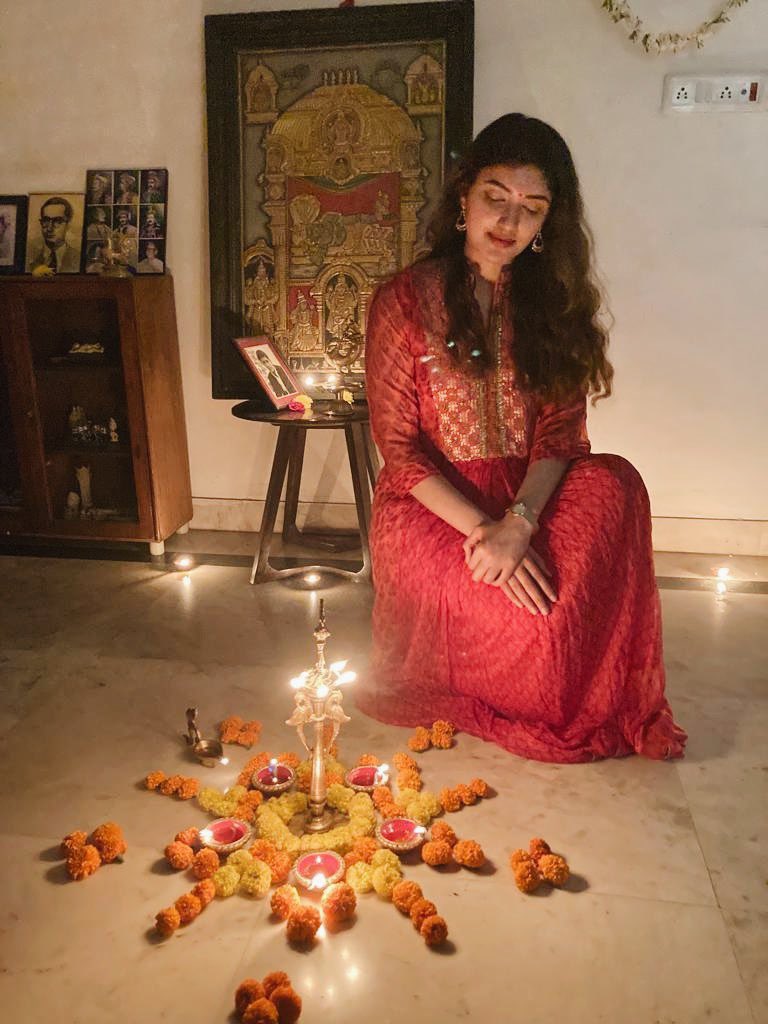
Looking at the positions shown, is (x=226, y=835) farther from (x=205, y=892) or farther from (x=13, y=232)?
(x=13, y=232)

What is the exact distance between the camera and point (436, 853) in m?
1.57

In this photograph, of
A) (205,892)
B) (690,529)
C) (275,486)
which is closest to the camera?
(205,892)

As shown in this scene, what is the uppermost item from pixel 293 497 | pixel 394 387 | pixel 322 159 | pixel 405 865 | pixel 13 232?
pixel 322 159

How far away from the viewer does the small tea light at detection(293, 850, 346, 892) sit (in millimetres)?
1512

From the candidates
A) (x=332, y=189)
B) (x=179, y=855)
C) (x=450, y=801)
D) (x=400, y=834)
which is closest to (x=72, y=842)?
(x=179, y=855)

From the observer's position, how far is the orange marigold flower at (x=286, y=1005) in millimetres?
1252

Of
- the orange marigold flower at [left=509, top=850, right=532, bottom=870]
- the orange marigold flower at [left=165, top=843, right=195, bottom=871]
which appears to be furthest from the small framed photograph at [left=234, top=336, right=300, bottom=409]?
the orange marigold flower at [left=509, top=850, right=532, bottom=870]

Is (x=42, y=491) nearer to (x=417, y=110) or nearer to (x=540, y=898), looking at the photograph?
(x=417, y=110)

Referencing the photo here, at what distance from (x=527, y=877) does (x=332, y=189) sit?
2.54 meters

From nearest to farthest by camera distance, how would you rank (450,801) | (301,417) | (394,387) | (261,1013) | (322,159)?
(261,1013) → (450,801) → (394,387) → (301,417) → (322,159)

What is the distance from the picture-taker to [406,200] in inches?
124

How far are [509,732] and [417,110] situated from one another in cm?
225

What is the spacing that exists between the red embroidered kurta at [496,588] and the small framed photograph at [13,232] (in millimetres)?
2035

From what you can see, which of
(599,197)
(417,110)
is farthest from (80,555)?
(599,197)
